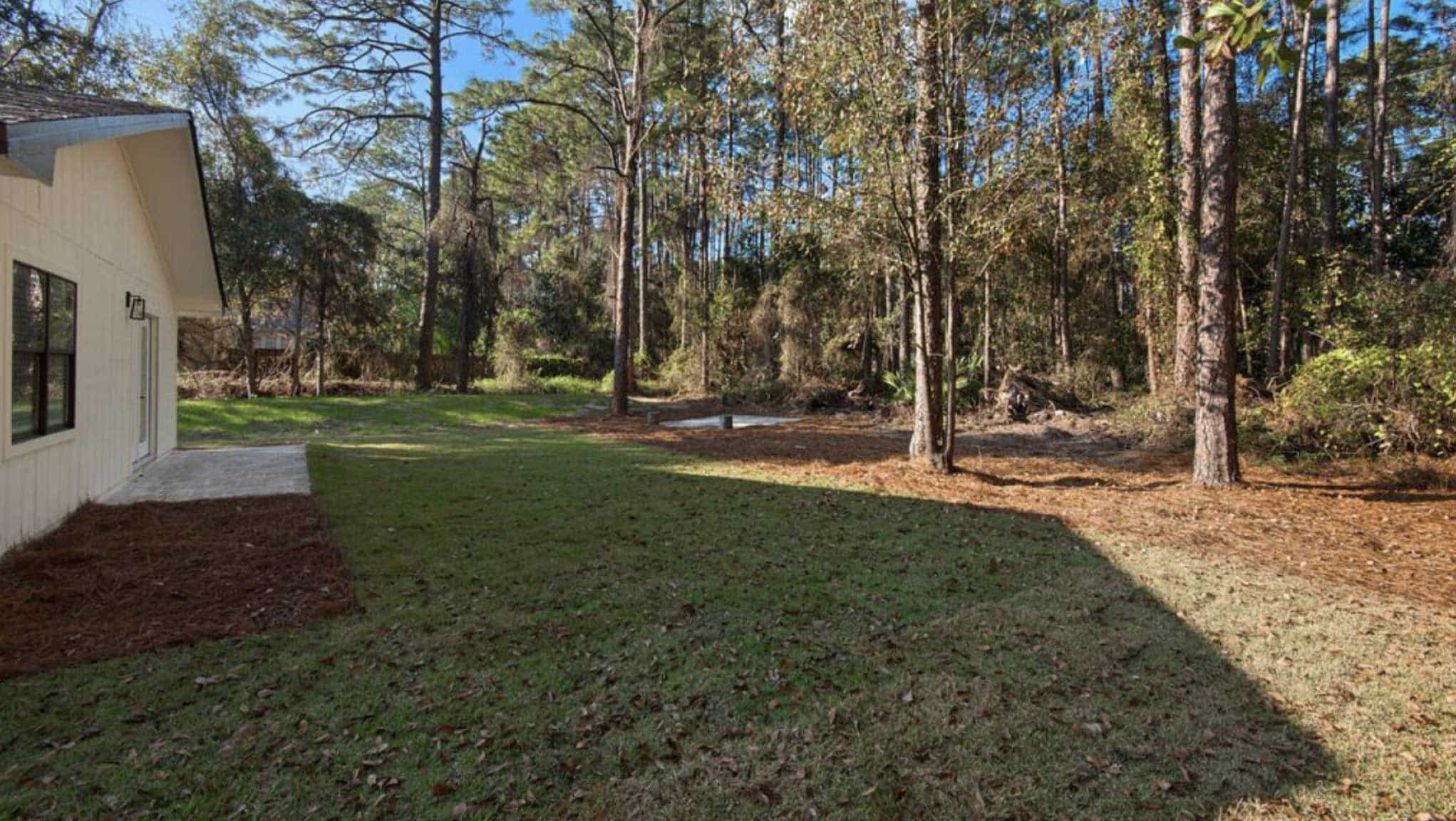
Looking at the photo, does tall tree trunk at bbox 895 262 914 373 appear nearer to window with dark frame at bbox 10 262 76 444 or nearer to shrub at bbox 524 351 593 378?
shrub at bbox 524 351 593 378

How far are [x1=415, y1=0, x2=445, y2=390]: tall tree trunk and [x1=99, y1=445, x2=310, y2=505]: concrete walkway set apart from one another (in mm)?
11896

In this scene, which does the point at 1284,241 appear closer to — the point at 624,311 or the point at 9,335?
the point at 624,311

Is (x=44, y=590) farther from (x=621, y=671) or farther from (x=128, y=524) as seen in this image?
(x=621, y=671)

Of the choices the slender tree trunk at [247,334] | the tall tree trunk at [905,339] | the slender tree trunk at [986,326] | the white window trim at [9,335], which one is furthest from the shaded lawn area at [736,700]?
the slender tree trunk at [247,334]

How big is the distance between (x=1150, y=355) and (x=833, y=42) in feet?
30.7

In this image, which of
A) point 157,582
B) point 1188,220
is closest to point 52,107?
point 157,582

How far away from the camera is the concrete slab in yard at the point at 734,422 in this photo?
46.3 feet

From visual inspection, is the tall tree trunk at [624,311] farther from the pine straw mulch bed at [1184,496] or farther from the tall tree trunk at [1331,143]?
the tall tree trunk at [1331,143]

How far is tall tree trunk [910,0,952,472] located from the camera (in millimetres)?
7379

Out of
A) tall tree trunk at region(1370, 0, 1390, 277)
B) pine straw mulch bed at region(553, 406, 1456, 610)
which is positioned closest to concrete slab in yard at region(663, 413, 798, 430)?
pine straw mulch bed at region(553, 406, 1456, 610)

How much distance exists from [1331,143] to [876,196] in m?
13.8

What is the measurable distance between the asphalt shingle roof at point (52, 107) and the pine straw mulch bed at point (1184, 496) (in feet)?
22.9

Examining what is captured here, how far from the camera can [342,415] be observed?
15211 millimetres

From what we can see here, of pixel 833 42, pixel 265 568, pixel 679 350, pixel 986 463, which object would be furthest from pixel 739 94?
pixel 679 350
